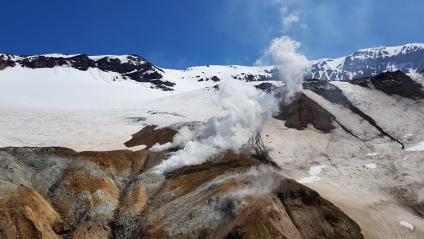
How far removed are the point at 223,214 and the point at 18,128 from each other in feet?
182

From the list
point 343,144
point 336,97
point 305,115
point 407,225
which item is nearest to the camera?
point 407,225

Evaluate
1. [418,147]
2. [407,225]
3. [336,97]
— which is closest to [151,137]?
[336,97]

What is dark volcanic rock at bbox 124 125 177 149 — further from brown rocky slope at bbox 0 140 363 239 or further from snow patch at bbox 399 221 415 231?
snow patch at bbox 399 221 415 231

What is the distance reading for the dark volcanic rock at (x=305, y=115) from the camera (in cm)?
8638

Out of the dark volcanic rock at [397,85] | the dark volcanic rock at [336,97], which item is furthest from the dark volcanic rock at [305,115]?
the dark volcanic rock at [397,85]

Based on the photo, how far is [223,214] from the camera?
48.1m

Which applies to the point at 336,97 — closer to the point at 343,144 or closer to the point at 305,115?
the point at 305,115

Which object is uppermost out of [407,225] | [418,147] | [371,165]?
[418,147]

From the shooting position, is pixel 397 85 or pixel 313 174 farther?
pixel 397 85

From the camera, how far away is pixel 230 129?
75.9m

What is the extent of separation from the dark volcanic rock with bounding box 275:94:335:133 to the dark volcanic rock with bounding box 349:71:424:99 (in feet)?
56.7

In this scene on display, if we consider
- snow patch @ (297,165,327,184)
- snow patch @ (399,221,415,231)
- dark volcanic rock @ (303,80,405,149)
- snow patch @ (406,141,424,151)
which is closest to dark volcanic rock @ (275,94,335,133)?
dark volcanic rock @ (303,80,405,149)

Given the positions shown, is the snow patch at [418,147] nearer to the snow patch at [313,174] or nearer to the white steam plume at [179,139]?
the snow patch at [313,174]

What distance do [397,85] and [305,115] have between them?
76.8ft
